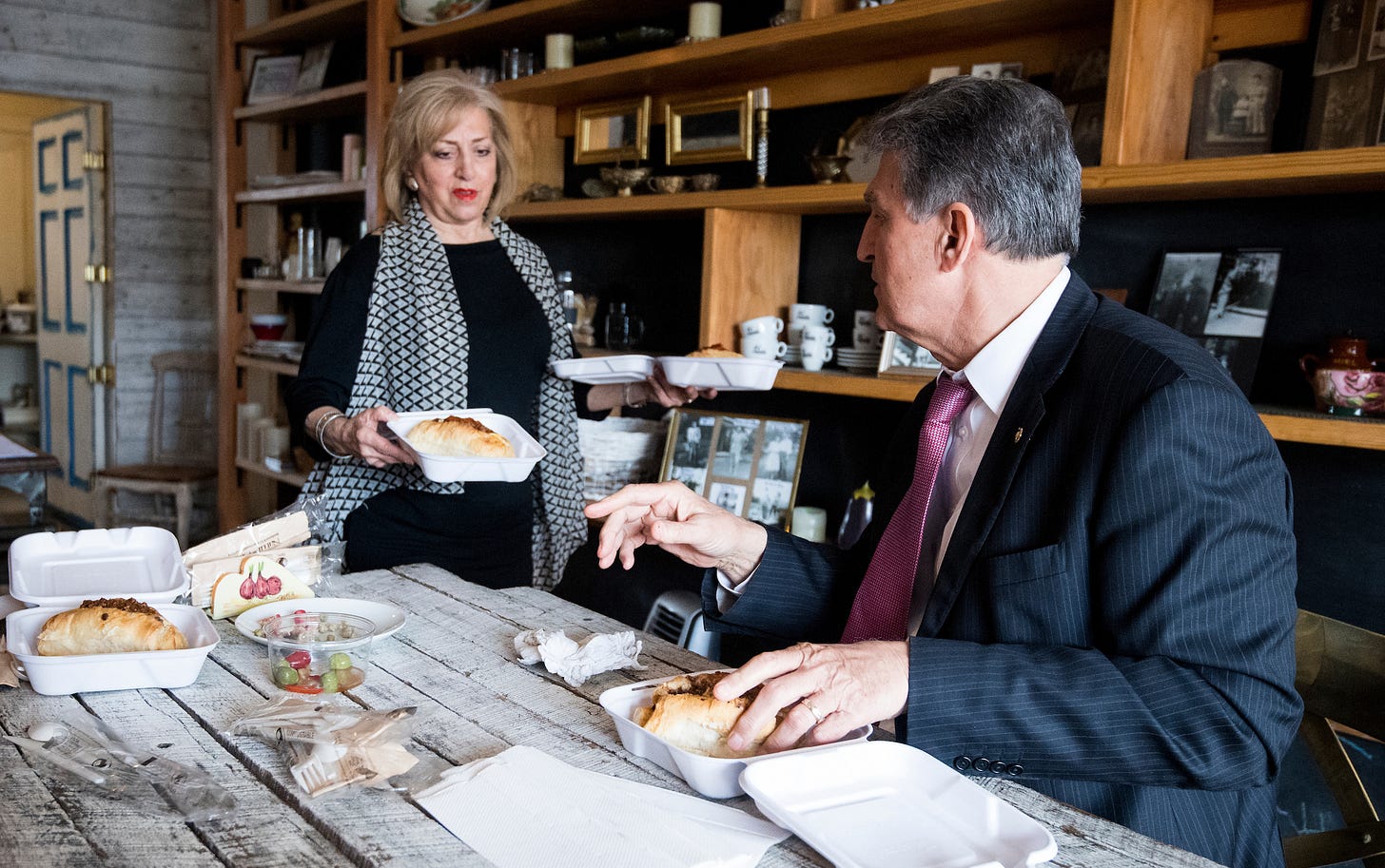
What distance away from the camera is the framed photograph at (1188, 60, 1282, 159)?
2.19m

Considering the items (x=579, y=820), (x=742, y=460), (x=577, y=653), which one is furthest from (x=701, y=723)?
(x=742, y=460)

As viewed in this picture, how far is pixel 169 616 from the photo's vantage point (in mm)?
1464

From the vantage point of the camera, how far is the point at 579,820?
102cm

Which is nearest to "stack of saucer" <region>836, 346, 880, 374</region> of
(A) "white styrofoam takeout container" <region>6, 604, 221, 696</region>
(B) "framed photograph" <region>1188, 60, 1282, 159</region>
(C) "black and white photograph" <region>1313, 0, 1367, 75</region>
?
(B) "framed photograph" <region>1188, 60, 1282, 159</region>

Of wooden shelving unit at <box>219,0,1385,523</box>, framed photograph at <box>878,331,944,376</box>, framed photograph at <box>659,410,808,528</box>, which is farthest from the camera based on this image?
framed photograph at <box>659,410,808,528</box>

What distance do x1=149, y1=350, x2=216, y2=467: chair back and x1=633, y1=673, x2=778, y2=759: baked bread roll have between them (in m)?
5.46

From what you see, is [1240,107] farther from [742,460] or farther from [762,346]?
[742,460]

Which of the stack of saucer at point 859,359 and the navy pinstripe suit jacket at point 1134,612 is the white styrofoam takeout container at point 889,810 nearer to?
the navy pinstripe suit jacket at point 1134,612

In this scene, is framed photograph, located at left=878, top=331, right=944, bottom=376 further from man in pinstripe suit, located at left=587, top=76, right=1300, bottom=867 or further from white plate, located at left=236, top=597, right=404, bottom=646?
white plate, located at left=236, top=597, right=404, bottom=646

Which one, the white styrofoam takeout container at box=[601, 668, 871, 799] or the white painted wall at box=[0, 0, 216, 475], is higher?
the white painted wall at box=[0, 0, 216, 475]

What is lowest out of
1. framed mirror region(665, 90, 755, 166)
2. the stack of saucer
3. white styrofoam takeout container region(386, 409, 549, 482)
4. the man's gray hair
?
white styrofoam takeout container region(386, 409, 549, 482)

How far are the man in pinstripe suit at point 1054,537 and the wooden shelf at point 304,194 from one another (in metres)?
3.42

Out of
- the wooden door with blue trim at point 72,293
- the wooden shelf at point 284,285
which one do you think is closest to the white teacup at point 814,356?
the wooden shelf at point 284,285

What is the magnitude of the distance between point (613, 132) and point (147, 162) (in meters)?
3.57
